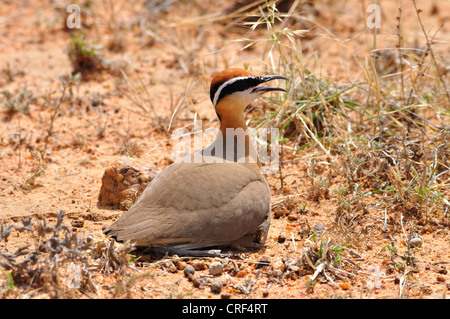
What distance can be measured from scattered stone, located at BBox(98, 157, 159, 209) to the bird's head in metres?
0.86

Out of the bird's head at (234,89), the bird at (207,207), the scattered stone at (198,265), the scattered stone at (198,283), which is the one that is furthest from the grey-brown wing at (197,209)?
the bird's head at (234,89)

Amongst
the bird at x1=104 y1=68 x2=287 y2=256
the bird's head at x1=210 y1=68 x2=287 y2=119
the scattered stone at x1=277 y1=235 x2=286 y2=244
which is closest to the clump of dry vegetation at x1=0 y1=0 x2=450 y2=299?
the scattered stone at x1=277 y1=235 x2=286 y2=244

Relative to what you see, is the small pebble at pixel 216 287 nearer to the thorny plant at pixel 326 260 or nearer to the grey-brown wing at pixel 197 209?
the grey-brown wing at pixel 197 209

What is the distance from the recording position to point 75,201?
493 centimetres

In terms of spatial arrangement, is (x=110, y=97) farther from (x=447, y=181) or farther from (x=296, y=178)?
(x=447, y=181)

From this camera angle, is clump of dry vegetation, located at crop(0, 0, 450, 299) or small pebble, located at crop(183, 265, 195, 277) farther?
small pebble, located at crop(183, 265, 195, 277)

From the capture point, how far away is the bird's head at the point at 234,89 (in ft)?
15.3

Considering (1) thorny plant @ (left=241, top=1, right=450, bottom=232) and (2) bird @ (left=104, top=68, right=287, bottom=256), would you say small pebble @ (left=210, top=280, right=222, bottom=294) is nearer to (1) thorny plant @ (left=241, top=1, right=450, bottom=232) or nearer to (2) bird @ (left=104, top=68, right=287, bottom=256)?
(2) bird @ (left=104, top=68, right=287, bottom=256)

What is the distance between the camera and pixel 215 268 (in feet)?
12.9

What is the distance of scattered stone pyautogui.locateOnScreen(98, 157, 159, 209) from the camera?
4801mm

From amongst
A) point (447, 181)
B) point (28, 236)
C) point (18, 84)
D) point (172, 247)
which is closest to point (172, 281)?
point (172, 247)

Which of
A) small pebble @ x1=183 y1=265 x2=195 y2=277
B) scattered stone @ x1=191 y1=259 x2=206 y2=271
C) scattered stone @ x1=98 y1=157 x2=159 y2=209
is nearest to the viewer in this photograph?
small pebble @ x1=183 y1=265 x2=195 y2=277

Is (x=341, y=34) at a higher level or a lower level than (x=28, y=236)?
higher
